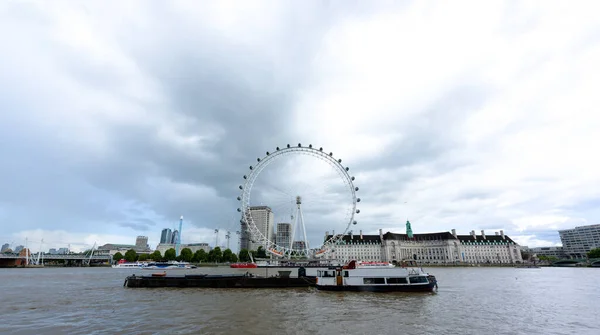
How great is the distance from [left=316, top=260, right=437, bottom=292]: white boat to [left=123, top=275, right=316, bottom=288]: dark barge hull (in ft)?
18.1

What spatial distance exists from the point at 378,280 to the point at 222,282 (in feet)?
80.4

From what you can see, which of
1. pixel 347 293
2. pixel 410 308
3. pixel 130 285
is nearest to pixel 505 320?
pixel 410 308

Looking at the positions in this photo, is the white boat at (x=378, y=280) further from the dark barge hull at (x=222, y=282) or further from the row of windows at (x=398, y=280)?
the dark barge hull at (x=222, y=282)

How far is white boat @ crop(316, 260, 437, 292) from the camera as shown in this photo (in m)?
42.7

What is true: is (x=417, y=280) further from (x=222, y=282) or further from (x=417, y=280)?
(x=222, y=282)

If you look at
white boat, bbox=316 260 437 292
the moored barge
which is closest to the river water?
white boat, bbox=316 260 437 292

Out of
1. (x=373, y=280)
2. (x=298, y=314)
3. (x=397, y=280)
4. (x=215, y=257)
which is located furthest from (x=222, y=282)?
(x=215, y=257)

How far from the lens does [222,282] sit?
162 feet

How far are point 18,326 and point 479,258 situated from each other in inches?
8996

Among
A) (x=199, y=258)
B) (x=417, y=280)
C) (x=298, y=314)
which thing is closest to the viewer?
(x=298, y=314)

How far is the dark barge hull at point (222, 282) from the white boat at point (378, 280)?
5.52m

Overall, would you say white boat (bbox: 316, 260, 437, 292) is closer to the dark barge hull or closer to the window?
the window

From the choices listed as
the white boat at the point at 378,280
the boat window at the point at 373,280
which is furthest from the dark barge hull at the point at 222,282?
the boat window at the point at 373,280

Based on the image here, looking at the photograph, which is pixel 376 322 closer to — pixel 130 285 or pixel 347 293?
pixel 347 293
